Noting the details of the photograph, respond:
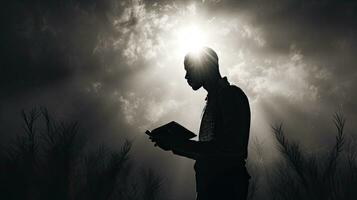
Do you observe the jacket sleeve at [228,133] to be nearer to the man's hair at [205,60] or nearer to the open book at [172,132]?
the open book at [172,132]

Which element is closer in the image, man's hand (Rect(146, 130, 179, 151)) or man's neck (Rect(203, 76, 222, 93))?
man's hand (Rect(146, 130, 179, 151))

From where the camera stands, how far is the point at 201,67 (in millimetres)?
2346

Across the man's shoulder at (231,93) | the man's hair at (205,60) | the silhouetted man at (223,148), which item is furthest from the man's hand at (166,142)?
the man's hair at (205,60)

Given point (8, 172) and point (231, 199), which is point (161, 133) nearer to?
point (231, 199)

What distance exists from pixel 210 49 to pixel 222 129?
0.63 m

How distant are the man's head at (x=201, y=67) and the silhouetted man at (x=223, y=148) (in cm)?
16

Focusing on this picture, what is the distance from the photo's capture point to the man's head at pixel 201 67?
2.33 metres

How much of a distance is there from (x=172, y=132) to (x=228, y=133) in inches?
14.1

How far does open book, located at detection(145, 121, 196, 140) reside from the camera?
206cm

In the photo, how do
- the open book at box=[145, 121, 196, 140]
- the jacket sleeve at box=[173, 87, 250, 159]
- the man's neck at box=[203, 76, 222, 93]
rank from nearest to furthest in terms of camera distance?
the jacket sleeve at box=[173, 87, 250, 159] < the open book at box=[145, 121, 196, 140] < the man's neck at box=[203, 76, 222, 93]

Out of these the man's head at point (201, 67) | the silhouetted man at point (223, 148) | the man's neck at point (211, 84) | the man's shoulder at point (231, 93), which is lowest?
the silhouetted man at point (223, 148)

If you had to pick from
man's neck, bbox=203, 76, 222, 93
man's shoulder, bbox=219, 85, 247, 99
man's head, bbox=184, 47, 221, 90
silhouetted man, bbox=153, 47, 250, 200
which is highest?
man's head, bbox=184, 47, 221, 90

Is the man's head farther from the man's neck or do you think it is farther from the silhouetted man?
the silhouetted man

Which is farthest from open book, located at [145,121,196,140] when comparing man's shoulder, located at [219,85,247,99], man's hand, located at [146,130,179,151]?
man's shoulder, located at [219,85,247,99]
